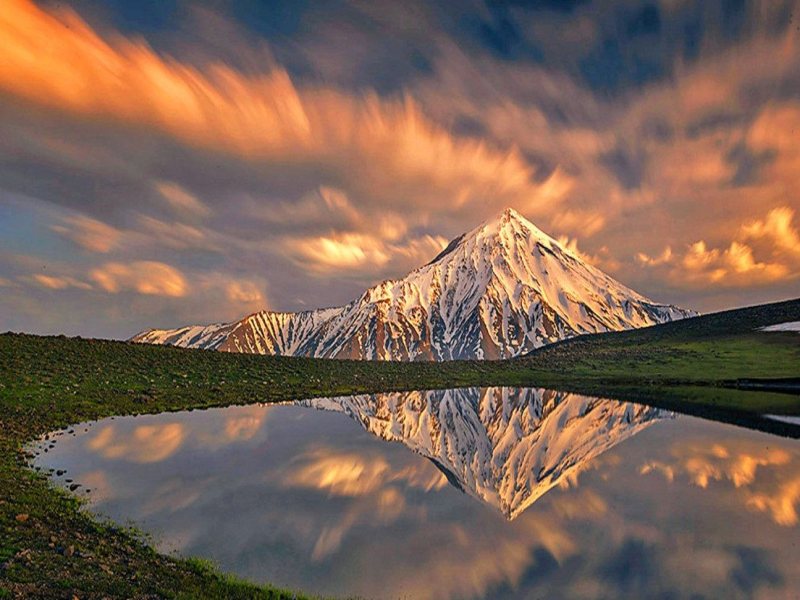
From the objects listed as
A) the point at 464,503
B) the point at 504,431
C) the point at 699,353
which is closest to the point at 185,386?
the point at 504,431

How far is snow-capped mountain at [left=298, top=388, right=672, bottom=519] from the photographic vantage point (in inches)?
1077

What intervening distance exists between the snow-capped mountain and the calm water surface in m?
0.28

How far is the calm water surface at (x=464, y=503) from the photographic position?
1578cm

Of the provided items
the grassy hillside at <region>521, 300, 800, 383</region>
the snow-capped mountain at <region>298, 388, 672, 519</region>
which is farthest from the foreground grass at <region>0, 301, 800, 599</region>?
the snow-capped mountain at <region>298, 388, 672, 519</region>

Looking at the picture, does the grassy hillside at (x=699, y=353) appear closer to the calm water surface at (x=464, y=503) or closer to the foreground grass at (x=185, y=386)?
the foreground grass at (x=185, y=386)

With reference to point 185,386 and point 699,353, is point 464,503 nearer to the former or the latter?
point 185,386

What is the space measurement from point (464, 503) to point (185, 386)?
185 feet

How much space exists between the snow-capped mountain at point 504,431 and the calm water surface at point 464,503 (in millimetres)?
285

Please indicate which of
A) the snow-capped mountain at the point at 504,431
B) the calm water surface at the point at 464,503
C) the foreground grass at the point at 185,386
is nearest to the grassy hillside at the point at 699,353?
the foreground grass at the point at 185,386

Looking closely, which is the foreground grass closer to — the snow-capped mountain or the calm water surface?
the calm water surface

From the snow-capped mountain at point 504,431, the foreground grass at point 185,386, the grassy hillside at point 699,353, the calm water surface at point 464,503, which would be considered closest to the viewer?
the foreground grass at point 185,386

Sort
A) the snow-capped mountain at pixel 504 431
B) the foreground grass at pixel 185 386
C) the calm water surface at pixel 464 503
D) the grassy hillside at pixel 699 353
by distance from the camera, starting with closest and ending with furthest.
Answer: the foreground grass at pixel 185 386
the calm water surface at pixel 464 503
the snow-capped mountain at pixel 504 431
the grassy hillside at pixel 699 353

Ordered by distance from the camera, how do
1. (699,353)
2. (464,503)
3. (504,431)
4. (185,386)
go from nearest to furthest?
(464,503), (504,431), (185,386), (699,353)

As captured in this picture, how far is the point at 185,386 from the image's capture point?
67.6 m
